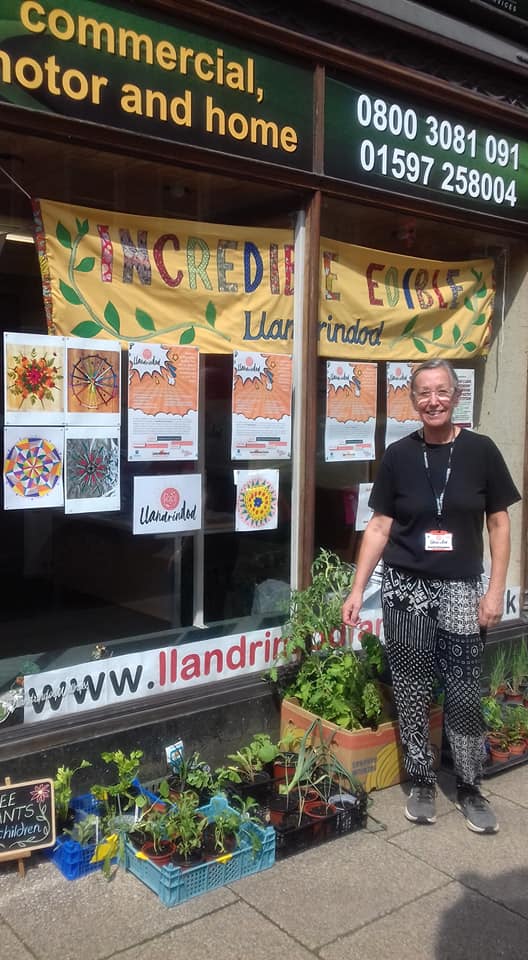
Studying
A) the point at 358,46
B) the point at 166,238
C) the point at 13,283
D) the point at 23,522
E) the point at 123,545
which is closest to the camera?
the point at 166,238

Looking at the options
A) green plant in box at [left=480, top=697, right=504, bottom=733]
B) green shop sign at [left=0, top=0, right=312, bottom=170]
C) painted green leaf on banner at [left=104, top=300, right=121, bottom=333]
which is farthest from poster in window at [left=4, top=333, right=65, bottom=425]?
green plant in box at [left=480, top=697, right=504, bottom=733]

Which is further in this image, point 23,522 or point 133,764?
point 23,522

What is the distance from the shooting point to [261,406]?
14.5 feet

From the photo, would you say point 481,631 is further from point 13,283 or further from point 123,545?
point 13,283

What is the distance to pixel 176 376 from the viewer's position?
162 inches

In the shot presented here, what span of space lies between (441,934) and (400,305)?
332 cm

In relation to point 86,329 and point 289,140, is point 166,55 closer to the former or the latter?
point 289,140

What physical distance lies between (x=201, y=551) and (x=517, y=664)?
2.09 meters

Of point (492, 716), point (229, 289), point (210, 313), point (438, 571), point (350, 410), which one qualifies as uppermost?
point (229, 289)

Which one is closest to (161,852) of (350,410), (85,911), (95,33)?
(85,911)

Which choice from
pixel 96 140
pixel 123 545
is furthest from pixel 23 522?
pixel 96 140

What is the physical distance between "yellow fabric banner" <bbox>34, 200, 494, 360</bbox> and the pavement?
231 cm

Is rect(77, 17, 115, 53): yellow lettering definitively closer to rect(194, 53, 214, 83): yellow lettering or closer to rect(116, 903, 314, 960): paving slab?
rect(194, 53, 214, 83): yellow lettering

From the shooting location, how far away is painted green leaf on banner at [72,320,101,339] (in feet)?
12.5
